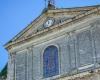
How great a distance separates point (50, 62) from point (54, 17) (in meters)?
2.92

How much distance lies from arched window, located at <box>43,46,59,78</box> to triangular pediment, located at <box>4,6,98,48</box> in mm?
1623

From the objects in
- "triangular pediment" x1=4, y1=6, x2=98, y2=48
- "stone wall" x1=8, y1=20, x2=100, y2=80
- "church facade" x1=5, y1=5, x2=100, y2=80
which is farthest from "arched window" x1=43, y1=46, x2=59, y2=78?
"triangular pediment" x1=4, y1=6, x2=98, y2=48

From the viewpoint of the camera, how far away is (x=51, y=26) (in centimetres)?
2242

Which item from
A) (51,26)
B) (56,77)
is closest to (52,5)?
(51,26)

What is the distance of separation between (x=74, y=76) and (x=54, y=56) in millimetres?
2413

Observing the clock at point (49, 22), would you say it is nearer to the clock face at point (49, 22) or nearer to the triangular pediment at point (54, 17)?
the clock face at point (49, 22)

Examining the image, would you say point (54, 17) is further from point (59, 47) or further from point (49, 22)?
point (59, 47)

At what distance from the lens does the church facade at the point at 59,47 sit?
20.4 m

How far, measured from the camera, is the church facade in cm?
2036

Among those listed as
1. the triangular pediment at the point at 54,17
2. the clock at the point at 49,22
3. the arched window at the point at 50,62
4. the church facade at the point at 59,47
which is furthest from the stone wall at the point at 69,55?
the clock at the point at 49,22

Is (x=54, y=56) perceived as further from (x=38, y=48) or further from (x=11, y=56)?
(x=11, y=56)

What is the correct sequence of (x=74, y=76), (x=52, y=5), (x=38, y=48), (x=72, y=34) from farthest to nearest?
(x=52, y=5)
(x=38, y=48)
(x=72, y=34)
(x=74, y=76)

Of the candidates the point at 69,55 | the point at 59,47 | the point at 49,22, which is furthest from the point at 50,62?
the point at 49,22

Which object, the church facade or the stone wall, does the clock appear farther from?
the stone wall
